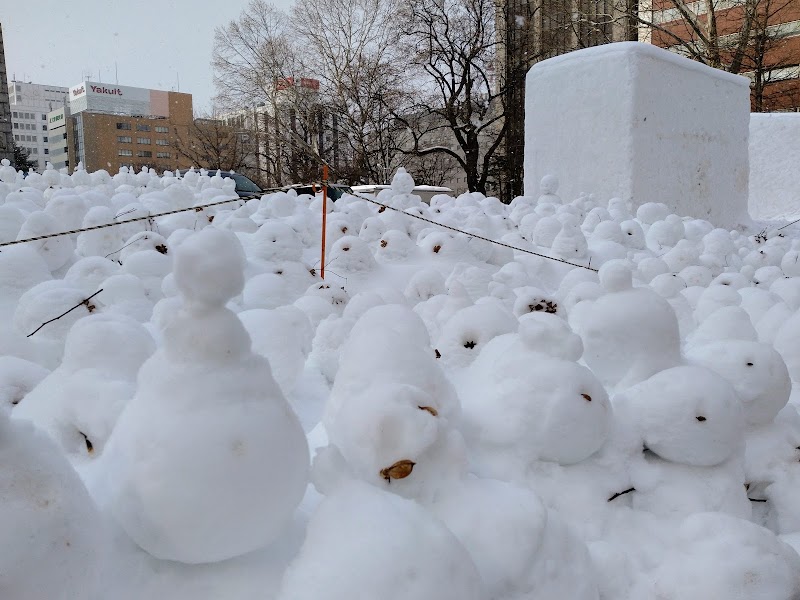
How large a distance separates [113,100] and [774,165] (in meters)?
66.1

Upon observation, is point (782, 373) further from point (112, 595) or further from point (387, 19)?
point (387, 19)

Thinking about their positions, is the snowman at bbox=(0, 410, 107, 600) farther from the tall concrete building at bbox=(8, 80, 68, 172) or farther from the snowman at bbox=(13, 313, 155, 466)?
the tall concrete building at bbox=(8, 80, 68, 172)

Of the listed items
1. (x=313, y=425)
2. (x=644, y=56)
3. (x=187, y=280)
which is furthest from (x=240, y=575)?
(x=644, y=56)

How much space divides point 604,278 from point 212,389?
5.28 feet

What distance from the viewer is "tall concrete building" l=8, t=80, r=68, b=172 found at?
74.2 metres

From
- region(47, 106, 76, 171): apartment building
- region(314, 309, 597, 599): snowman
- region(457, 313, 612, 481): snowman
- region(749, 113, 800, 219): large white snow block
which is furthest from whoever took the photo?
region(47, 106, 76, 171): apartment building


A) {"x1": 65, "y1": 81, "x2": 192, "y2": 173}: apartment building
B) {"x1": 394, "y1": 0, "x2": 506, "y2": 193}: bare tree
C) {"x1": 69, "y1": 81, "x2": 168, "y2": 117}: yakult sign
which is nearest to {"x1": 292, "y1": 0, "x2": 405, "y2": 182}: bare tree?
{"x1": 394, "y1": 0, "x2": 506, "y2": 193}: bare tree

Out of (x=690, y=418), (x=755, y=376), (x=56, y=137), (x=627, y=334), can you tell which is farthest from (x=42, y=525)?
(x=56, y=137)

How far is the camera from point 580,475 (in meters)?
1.89

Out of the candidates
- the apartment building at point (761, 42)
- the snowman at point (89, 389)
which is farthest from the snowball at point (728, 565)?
the apartment building at point (761, 42)

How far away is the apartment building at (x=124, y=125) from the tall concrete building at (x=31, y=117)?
7620mm

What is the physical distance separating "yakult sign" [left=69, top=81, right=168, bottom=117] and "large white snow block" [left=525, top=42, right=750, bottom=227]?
6265 centimetres

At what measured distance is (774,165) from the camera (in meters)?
11.0

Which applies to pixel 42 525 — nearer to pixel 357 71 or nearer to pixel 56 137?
pixel 357 71
